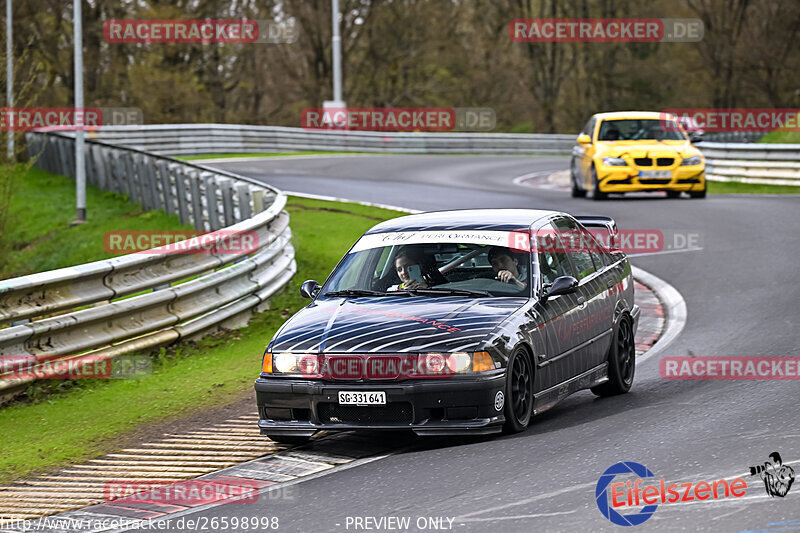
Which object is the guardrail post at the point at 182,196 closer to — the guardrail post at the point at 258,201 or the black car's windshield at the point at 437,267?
the guardrail post at the point at 258,201

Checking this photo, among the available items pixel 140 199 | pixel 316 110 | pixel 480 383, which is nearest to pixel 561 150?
pixel 316 110

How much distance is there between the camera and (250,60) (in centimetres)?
6003

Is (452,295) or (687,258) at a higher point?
(452,295)

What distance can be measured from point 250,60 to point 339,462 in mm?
53686

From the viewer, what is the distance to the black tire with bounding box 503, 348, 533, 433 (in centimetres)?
805

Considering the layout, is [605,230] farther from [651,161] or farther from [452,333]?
[651,161]

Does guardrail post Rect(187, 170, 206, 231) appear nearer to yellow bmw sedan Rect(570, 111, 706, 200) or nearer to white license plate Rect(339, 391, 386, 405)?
yellow bmw sedan Rect(570, 111, 706, 200)

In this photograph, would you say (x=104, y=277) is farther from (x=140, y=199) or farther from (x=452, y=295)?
(x=140, y=199)

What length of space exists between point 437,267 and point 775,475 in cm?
323

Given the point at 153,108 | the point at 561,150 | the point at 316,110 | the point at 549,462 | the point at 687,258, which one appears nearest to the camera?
the point at 549,462

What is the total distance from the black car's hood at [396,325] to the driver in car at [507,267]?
8.7 inches

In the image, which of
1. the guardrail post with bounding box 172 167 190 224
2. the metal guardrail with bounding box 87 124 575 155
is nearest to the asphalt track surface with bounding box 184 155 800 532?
the guardrail post with bounding box 172 167 190 224

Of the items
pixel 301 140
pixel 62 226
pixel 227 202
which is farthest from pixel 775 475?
pixel 301 140

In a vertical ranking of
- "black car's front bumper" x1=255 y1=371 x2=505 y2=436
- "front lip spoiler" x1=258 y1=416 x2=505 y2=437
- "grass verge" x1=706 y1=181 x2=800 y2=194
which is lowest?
"grass verge" x1=706 y1=181 x2=800 y2=194
